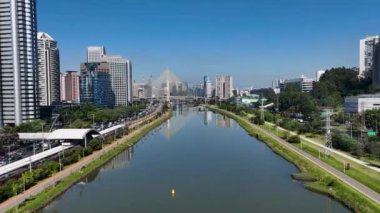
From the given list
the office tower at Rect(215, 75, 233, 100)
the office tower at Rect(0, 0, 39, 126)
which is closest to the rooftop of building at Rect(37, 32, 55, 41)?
the office tower at Rect(0, 0, 39, 126)

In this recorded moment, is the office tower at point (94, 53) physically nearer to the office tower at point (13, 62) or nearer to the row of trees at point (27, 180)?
the office tower at point (13, 62)

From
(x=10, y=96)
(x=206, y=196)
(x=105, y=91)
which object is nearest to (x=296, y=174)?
(x=206, y=196)

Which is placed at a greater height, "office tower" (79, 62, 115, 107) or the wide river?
"office tower" (79, 62, 115, 107)

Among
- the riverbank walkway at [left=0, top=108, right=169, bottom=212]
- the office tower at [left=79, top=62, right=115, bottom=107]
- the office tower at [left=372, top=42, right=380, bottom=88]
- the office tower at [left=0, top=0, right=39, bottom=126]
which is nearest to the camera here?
the riverbank walkway at [left=0, top=108, right=169, bottom=212]

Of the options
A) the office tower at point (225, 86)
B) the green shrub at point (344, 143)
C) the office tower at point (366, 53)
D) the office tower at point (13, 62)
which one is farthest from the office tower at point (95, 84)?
the office tower at point (225, 86)

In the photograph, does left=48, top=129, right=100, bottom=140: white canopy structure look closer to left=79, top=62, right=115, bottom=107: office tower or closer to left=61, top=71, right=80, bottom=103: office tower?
left=79, top=62, right=115, bottom=107: office tower

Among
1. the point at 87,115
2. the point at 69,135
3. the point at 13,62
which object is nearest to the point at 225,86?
the point at 87,115

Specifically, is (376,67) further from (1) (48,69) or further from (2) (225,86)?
(2) (225,86)
